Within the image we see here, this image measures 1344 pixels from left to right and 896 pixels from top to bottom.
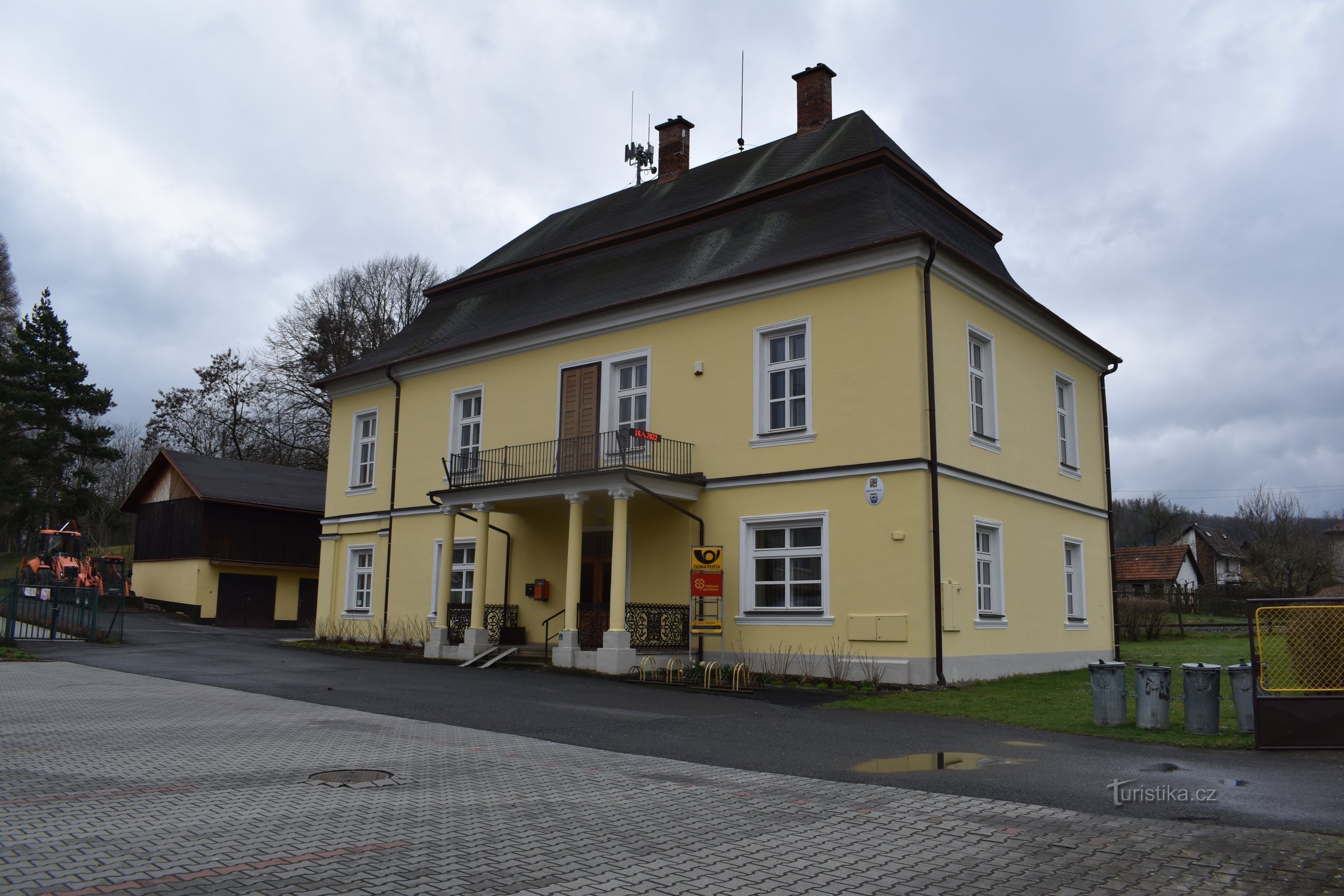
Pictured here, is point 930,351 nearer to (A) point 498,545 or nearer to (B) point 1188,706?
(B) point 1188,706

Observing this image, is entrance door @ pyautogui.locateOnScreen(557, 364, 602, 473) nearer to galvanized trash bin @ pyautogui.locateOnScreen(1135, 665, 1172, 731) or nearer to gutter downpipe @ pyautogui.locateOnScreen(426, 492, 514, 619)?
gutter downpipe @ pyautogui.locateOnScreen(426, 492, 514, 619)

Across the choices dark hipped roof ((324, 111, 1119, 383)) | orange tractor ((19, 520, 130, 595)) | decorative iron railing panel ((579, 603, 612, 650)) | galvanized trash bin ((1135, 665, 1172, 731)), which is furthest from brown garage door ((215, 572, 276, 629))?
galvanized trash bin ((1135, 665, 1172, 731))

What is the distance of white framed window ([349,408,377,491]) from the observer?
87.9ft

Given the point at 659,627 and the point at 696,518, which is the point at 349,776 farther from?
the point at 696,518

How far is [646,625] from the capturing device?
59.5ft

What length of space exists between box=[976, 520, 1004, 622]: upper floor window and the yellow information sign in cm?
455

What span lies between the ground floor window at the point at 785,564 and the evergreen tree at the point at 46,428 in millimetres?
38965

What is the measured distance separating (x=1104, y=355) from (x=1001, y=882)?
20859 mm

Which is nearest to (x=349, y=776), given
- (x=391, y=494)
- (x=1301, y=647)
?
(x=1301, y=647)

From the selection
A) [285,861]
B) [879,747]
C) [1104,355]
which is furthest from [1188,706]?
[1104,355]

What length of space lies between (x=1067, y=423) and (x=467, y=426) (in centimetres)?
1378

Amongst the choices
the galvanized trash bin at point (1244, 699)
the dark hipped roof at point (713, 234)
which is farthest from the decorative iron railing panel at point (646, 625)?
the galvanized trash bin at point (1244, 699)

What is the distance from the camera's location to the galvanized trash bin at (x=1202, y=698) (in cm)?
1012

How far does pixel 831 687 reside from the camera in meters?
16.0
